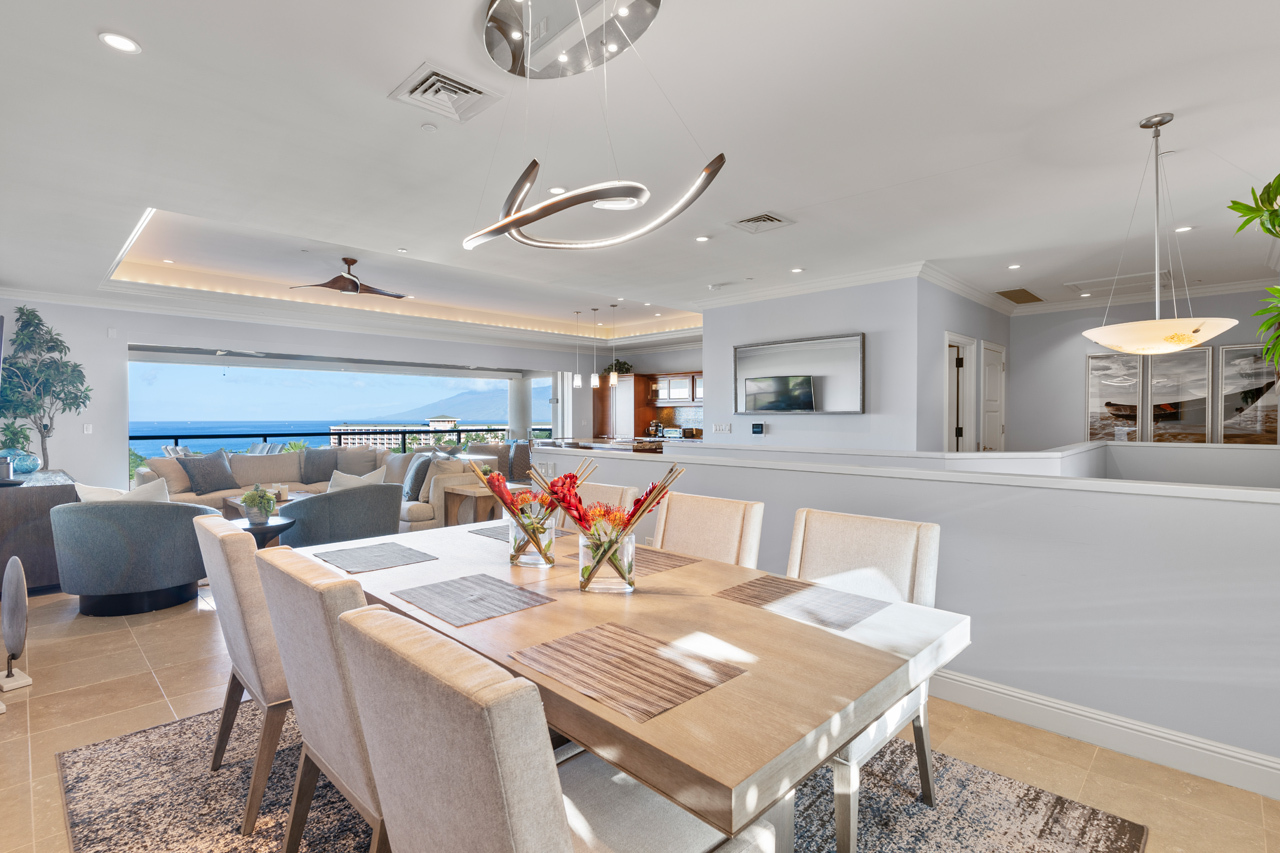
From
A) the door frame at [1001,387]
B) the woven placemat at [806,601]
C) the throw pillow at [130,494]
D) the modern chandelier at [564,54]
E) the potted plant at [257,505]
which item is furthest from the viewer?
the door frame at [1001,387]

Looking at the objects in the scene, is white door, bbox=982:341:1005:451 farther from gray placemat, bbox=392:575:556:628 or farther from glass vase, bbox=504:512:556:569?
gray placemat, bbox=392:575:556:628

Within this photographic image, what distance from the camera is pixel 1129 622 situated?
2.14 m

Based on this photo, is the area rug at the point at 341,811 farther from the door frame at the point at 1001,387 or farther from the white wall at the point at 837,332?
the door frame at the point at 1001,387

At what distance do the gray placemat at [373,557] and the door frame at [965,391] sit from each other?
15.8ft

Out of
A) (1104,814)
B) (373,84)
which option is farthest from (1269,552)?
(373,84)

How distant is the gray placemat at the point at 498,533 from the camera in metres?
2.48

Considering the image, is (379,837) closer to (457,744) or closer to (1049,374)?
(457,744)

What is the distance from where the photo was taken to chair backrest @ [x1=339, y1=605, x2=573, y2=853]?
0.73 m

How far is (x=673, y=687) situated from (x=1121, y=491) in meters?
1.95

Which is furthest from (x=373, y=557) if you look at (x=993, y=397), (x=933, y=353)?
(x=993, y=397)

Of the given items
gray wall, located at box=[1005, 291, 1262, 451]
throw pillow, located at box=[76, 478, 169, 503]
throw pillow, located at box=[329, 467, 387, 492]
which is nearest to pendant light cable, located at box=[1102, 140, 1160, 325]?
gray wall, located at box=[1005, 291, 1262, 451]

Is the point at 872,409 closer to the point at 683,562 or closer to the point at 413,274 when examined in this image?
the point at 683,562

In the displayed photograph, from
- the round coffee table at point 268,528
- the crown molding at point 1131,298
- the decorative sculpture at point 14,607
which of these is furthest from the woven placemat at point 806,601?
the crown molding at point 1131,298

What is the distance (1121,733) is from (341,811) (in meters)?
2.63
